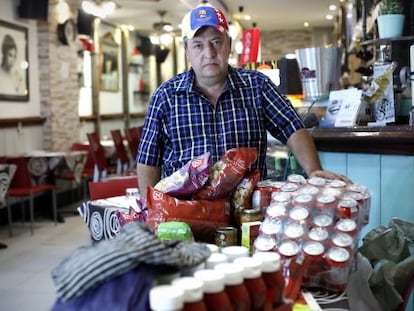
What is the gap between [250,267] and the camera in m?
1.17

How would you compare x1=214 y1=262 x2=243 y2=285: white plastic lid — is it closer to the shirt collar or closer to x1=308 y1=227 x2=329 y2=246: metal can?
x1=308 y1=227 x2=329 y2=246: metal can

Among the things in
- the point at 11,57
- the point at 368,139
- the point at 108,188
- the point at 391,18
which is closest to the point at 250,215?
the point at 108,188

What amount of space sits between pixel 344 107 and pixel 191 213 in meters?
2.26

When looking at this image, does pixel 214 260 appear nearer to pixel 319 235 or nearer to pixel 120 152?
pixel 319 235

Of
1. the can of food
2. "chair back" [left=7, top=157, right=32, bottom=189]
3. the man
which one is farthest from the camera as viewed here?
"chair back" [left=7, top=157, right=32, bottom=189]

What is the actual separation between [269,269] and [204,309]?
203 millimetres

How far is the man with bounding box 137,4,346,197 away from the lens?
2.18 meters

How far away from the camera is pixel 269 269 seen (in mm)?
1208

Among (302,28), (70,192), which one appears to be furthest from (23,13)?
(302,28)

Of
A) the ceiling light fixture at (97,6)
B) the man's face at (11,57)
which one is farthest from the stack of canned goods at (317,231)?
the ceiling light fixture at (97,6)

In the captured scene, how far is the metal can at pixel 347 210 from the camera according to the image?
1.57 metres

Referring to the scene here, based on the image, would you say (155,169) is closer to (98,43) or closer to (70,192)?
(70,192)

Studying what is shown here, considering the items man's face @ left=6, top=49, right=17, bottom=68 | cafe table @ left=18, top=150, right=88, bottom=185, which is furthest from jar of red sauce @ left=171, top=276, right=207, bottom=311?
man's face @ left=6, top=49, right=17, bottom=68

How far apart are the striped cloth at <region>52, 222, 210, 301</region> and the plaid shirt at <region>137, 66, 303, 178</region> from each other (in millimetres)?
1048
